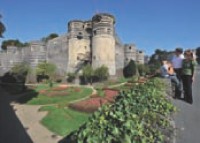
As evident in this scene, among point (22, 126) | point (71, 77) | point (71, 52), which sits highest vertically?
point (71, 52)

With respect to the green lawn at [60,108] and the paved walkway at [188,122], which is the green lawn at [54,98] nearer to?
the green lawn at [60,108]

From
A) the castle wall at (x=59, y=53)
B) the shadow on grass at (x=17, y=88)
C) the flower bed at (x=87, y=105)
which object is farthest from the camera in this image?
the castle wall at (x=59, y=53)

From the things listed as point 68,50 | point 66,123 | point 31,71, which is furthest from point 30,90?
point 66,123

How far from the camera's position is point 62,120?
92.6 feet

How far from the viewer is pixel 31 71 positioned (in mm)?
54594

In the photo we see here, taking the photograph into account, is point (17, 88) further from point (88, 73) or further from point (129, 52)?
point (129, 52)

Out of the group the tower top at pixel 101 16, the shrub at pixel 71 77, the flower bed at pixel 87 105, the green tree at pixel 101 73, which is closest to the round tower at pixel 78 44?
the shrub at pixel 71 77

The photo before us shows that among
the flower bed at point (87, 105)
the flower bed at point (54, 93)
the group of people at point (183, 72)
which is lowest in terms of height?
the flower bed at point (87, 105)

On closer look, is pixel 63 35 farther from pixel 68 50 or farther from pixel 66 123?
pixel 66 123

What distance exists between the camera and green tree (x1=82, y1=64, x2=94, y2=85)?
176 ft

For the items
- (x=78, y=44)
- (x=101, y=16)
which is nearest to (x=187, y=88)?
(x=101, y=16)

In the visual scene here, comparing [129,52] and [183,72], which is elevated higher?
[129,52]

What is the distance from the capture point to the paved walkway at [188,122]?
5.79 m

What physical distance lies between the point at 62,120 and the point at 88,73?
25.7 m
